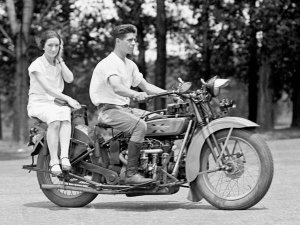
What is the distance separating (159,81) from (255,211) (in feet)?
61.0

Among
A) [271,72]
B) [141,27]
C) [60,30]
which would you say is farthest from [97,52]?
[271,72]

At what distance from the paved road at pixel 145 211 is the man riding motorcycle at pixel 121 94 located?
44 cm

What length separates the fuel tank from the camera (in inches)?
290

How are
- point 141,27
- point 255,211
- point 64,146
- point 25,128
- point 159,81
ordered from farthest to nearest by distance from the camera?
1. point 141,27
2. point 159,81
3. point 25,128
4. point 64,146
5. point 255,211

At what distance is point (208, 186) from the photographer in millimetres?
7293

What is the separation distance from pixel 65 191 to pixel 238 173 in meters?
1.81

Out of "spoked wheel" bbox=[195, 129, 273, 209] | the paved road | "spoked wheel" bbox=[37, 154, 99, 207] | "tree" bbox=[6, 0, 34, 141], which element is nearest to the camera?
the paved road

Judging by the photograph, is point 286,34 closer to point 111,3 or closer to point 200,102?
point 111,3

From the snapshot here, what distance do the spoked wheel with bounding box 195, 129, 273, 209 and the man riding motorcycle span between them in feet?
1.92

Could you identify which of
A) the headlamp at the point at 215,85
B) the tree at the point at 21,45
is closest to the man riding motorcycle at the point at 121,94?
the headlamp at the point at 215,85

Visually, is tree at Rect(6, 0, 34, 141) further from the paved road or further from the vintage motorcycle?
the vintage motorcycle

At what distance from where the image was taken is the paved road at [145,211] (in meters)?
6.68

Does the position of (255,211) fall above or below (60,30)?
below

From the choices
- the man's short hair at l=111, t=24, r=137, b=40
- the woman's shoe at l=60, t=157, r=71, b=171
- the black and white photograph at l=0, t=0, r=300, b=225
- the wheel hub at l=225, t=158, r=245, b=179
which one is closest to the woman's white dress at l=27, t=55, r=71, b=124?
the black and white photograph at l=0, t=0, r=300, b=225
